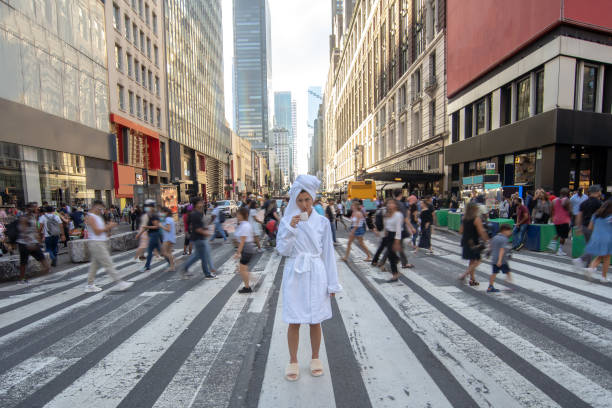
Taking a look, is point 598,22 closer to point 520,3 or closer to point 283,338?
point 520,3

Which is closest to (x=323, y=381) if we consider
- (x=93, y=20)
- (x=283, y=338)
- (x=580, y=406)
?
(x=283, y=338)

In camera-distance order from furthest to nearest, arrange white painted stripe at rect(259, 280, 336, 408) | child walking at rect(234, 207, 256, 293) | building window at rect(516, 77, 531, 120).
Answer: building window at rect(516, 77, 531, 120), child walking at rect(234, 207, 256, 293), white painted stripe at rect(259, 280, 336, 408)

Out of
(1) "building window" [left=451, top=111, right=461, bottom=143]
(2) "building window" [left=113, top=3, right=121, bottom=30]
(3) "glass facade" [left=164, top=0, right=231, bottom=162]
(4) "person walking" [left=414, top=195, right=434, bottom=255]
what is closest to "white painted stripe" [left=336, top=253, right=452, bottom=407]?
(4) "person walking" [left=414, top=195, right=434, bottom=255]

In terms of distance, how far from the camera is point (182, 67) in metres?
42.8

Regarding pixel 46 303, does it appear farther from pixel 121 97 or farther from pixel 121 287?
pixel 121 97

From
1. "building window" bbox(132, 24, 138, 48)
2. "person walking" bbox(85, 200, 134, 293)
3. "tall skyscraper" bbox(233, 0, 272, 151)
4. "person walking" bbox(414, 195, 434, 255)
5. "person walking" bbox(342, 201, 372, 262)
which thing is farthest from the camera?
"tall skyscraper" bbox(233, 0, 272, 151)

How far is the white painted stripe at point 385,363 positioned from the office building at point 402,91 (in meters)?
23.4

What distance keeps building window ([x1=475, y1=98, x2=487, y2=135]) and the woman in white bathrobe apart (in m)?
23.6

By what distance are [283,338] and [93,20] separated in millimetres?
28805

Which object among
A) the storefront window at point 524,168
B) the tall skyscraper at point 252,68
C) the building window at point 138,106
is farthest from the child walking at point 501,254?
the tall skyscraper at point 252,68

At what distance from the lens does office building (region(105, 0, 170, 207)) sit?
25469 millimetres

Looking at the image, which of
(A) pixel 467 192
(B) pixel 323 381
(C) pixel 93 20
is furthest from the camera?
(C) pixel 93 20

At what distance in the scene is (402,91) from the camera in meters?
36.6

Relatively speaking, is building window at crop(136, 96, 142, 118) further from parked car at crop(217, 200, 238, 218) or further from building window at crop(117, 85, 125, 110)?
parked car at crop(217, 200, 238, 218)
